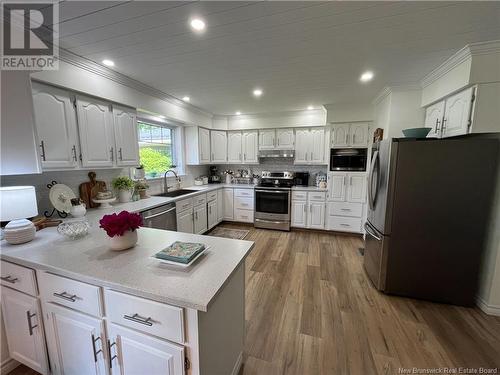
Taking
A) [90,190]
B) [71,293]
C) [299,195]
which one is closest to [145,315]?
[71,293]

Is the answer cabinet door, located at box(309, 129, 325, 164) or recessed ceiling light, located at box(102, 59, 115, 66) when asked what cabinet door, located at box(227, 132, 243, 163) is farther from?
recessed ceiling light, located at box(102, 59, 115, 66)

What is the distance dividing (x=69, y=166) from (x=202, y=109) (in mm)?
2822

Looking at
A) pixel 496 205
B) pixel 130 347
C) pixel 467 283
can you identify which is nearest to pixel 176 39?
pixel 130 347

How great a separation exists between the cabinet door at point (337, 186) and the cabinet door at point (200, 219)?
2517 mm

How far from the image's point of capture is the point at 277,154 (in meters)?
4.63

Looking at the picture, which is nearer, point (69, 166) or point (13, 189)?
point (13, 189)

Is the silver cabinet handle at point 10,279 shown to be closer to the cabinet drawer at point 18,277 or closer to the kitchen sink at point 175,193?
the cabinet drawer at point 18,277

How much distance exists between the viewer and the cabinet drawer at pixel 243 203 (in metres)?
4.66

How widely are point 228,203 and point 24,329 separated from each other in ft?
11.9

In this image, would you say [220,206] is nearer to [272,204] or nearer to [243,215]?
[243,215]

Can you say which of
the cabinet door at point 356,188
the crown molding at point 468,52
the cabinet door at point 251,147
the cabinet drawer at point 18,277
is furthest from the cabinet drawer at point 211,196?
the crown molding at point 468,52

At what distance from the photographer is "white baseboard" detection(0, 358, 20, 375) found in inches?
57.8

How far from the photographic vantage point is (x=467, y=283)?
210 centimetres

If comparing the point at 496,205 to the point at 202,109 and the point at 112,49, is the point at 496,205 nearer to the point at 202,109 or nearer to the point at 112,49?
the point at 112,49
